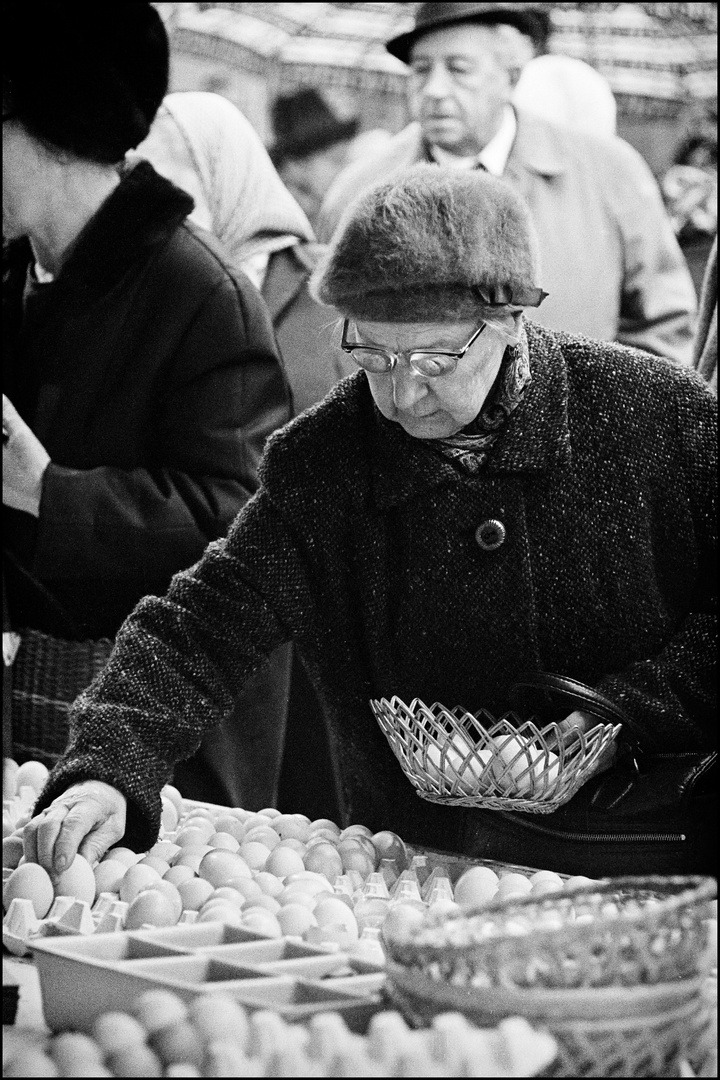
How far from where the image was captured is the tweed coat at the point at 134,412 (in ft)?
8.75

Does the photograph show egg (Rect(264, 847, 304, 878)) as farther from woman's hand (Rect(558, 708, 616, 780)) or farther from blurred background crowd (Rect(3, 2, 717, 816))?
blurred background crowd (Rect(3, 2, 717, 816))

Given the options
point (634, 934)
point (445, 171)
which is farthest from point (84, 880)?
point (445, 171)

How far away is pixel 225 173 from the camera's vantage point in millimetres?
3480

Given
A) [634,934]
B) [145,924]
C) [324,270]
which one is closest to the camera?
[634,934]

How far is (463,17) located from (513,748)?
207 cm

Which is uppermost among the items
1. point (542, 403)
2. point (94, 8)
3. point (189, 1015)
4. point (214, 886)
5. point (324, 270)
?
point (94, 8)

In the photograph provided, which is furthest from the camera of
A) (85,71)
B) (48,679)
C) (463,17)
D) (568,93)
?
(568,93)

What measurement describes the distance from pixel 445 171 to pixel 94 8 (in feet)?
2.69

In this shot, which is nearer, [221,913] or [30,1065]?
[30,1065]

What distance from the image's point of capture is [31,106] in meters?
2.52

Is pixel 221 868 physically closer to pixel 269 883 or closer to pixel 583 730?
pixel 269 883

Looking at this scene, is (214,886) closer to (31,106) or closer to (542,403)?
(542,403)

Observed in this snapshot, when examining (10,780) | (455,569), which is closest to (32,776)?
(10,780)

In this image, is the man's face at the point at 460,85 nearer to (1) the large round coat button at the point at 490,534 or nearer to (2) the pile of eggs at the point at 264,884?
(1) the large round coat button at the point at 490,534
